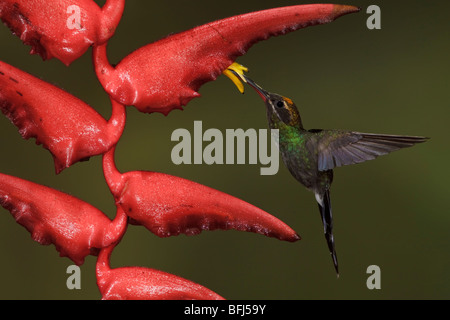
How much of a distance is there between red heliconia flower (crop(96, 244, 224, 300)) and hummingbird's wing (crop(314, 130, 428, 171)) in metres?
0.22

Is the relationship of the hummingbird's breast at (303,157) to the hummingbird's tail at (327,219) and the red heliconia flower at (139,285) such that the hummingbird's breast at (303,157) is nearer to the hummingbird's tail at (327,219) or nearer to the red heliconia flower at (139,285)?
the hummingbird's tail at (327,219)

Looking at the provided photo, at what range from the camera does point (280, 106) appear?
75 cm

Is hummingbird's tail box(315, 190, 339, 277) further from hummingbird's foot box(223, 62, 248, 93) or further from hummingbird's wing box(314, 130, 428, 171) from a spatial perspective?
hummingbird's foot box(223, 62, 248, 93)

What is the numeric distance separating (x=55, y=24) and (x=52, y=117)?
0.10 m

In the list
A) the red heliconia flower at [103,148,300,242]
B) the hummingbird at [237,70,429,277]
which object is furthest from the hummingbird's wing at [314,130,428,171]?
the red heliconia flower at [103,148,300,242]

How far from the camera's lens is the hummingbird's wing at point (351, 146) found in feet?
2.29

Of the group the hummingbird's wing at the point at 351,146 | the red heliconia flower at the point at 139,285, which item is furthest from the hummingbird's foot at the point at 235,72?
the red heliconia flower at the point at 139,285

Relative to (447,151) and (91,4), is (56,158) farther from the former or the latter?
(447,151)

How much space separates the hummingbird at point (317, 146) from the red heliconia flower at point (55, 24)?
0.59 feet

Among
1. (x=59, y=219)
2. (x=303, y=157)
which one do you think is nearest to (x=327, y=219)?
(x=303, y=157)

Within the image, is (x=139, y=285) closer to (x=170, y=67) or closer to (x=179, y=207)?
(x=179, y=207)

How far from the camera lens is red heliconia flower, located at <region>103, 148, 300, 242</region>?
2.35 ft

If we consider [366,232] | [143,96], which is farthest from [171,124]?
[143,96]

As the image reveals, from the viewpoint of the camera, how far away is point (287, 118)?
29.9 inches
